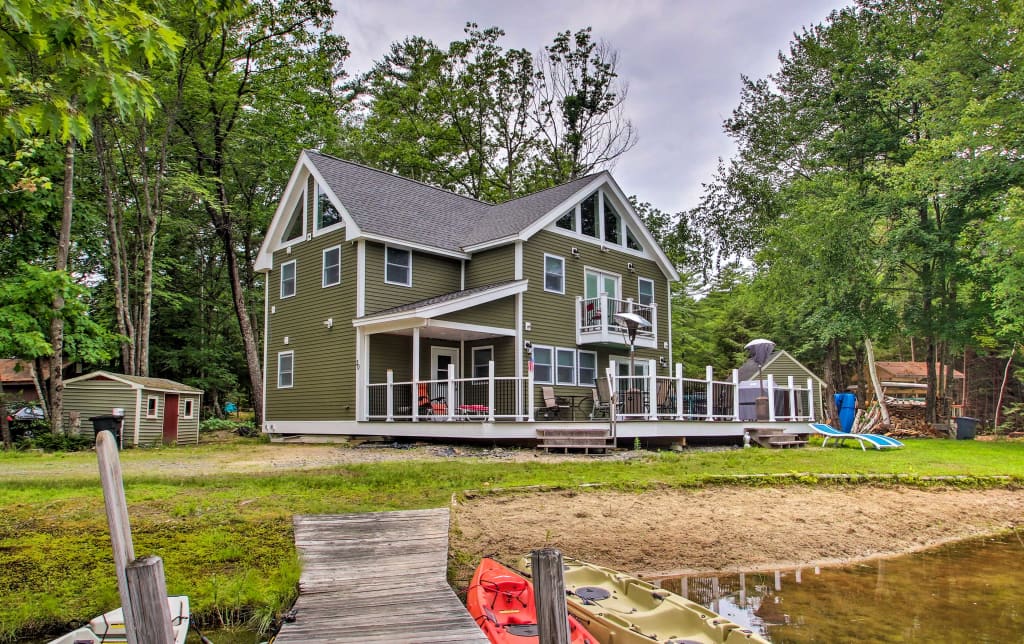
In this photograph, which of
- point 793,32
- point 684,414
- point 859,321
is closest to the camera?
point 684,414

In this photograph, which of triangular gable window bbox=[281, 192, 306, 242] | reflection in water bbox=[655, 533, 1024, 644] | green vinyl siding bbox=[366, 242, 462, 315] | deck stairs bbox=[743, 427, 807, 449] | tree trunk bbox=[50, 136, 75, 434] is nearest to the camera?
reflection in water bbox=[655, 533, 1024, 644]

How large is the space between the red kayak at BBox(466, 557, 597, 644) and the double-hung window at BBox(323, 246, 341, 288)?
14508 mm

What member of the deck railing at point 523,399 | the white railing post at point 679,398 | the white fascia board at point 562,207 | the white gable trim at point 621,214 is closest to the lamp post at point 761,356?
the deck railing at point 523,399

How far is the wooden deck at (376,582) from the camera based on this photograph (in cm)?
410

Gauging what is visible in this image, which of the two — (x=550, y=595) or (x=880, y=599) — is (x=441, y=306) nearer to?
(x=880, y=599)

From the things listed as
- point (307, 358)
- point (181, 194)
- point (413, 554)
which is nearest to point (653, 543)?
point (413, 554)

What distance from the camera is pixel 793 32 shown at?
97.2 ft

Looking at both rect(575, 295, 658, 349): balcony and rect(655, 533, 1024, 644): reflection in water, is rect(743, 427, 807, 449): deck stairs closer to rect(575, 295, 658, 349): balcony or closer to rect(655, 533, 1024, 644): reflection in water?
rect(575, 295, 658, 349): balcony

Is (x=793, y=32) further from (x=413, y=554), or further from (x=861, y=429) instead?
(x=413, y=554)

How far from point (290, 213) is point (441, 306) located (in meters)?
7.90

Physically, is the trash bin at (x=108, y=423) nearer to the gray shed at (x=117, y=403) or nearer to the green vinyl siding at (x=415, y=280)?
the gray shed at (x=117, y=403)

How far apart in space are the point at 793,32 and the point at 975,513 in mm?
25818

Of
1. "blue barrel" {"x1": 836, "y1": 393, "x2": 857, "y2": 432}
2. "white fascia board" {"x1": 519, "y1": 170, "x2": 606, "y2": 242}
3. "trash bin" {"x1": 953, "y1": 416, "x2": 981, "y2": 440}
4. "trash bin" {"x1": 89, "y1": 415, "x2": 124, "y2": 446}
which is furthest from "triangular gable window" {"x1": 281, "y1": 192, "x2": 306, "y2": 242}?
"trash bin" {"x1": 953, "y1": 416, "x2": 981, "y2": 440}

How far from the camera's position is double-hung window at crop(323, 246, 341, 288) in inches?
741
